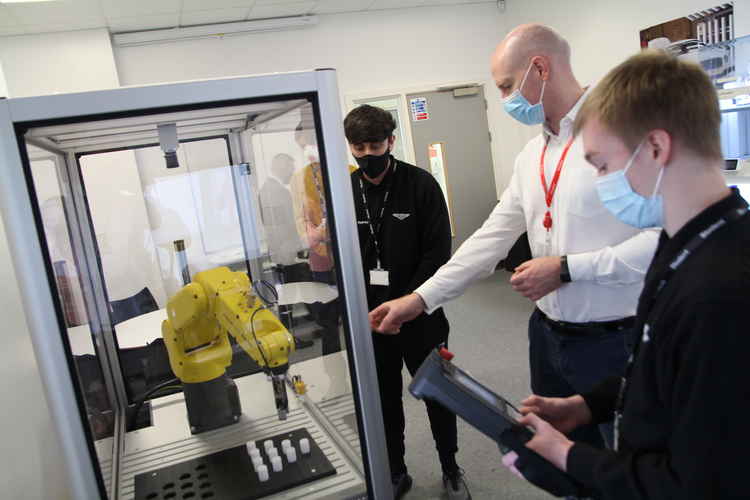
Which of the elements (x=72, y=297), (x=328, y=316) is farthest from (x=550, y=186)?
(x=72, y=297)

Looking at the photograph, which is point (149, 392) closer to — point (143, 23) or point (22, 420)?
point (22, 420)

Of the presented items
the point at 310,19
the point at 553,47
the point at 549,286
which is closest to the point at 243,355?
the point at 549,286

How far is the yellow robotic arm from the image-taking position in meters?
1.46

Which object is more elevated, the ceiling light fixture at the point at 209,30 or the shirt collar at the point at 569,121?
the ceiling light fixture at the point at 209,30

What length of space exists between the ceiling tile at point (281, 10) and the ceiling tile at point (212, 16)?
10 centimetres

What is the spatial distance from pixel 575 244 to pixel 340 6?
4.83m

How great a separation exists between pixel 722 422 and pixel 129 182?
144cm

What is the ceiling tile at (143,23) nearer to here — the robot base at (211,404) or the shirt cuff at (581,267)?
the robot base at (211,404)

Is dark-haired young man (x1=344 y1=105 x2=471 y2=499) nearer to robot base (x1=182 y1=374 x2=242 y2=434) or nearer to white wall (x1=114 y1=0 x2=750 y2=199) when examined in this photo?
robot base (x1=182 y1=374 x2=242 y2=434)

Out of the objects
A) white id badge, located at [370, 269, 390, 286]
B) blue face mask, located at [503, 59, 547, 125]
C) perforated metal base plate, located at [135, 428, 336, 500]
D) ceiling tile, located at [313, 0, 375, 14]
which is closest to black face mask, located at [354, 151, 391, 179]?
white id badge, located at [370, 269, 390, 286]

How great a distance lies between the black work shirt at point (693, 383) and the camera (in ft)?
2.21

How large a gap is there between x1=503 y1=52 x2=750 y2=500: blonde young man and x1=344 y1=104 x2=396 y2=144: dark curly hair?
120 centimetres

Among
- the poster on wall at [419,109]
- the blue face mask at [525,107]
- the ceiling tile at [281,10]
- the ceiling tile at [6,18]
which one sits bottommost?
the blue face mask at [525,107]

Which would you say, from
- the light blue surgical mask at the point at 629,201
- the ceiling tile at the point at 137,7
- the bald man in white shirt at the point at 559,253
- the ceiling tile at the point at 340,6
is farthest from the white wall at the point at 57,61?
the light blue surgical mask at the point at 629,201
